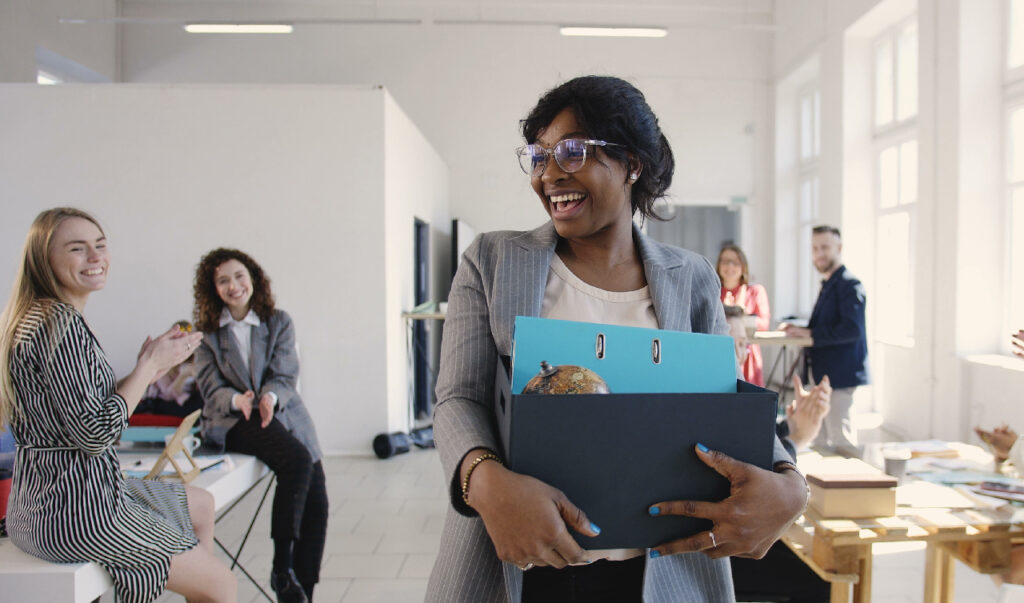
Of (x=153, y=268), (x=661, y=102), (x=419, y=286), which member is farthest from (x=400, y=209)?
(x=661, y=102)

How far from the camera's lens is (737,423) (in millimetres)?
906

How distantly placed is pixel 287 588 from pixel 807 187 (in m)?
8.73

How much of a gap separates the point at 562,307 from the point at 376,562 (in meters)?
2.97

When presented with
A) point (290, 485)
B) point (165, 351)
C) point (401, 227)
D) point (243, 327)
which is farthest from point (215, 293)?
point (401, 227)

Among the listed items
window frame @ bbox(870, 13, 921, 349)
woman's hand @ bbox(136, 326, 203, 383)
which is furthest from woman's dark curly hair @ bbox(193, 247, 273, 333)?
window frame @ bbox(870, 13, 921, 349)

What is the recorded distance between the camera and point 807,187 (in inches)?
380

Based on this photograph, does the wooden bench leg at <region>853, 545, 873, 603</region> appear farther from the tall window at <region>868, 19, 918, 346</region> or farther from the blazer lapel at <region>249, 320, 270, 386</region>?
the tall window at <region>868, 19, 918, 346</region>

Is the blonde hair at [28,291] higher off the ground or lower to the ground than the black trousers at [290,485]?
higher

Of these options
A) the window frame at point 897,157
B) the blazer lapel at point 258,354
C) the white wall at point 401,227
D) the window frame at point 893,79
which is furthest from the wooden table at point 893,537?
the window frame at point 893,79

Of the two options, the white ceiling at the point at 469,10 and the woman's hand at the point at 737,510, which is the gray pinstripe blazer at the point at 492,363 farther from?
the white ceiling at the point at 469,10

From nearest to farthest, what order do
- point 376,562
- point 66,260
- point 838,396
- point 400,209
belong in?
1. point 66,260
2. point 376,562
3. point 838,396
4. point 400,209

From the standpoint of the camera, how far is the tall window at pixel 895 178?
23.2 feet

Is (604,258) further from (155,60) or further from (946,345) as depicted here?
(155,60)

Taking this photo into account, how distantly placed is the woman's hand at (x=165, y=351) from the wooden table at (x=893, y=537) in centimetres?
187
